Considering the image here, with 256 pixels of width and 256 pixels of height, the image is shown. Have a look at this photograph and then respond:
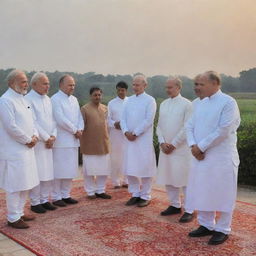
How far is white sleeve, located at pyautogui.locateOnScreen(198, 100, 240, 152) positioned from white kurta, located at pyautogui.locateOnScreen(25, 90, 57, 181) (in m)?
2.34

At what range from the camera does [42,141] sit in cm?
568

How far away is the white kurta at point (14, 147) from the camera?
492 centimetres

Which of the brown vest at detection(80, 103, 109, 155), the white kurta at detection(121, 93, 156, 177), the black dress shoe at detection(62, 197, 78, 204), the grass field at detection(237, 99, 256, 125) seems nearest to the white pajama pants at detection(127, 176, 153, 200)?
the white kurta at detection(121, 93, 156, 177)

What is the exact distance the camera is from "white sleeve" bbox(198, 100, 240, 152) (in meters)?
4.33

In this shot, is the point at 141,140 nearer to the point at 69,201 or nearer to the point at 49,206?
the point at 69,201

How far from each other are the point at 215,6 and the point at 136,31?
6.68 ft

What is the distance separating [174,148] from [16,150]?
6.61ft

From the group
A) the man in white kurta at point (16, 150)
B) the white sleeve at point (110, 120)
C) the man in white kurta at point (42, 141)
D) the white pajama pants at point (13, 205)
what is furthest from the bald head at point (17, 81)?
the white sleeve at point (110, 120)

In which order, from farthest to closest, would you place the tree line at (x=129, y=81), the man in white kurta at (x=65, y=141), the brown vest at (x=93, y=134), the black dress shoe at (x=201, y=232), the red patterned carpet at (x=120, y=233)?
the tree line at (x=129, y=81) < the brown vest at (x=93, y=134) < the man in white kurta at (x=65, y=141) < the black dress shoe at (x=201, y=232) < the red patterned carpet at (x=120, y=233)

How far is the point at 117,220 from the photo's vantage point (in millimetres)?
5305

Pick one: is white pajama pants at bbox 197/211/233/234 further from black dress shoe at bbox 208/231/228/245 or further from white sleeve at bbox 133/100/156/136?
white sleeve at bbox 133/100/156/136

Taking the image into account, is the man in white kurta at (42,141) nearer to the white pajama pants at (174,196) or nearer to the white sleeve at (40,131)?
the white sleeve at (40,131)

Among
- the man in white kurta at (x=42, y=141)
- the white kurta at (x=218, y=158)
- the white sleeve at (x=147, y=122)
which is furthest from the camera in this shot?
the white sleeve at (x=147, y=122)

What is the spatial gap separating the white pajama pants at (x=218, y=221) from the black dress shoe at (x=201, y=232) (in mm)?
40
